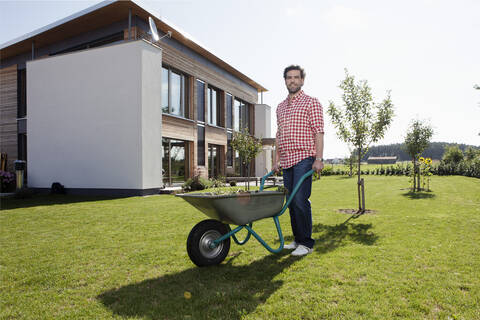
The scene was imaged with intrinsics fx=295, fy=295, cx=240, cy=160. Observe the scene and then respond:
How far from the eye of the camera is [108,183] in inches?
391

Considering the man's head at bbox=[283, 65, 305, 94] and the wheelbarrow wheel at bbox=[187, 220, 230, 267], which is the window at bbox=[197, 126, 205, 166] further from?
the wheelbarrow wheel at bbox=[187, 220, 230, 267]

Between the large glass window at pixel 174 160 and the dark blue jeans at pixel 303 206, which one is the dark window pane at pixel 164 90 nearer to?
the large glass window at pixel 174 160

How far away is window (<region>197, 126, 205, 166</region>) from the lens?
1430 cm

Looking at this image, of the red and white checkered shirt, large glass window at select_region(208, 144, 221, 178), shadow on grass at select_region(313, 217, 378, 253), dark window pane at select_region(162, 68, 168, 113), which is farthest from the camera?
large glass window at select_region(208, 144, 221, 178)

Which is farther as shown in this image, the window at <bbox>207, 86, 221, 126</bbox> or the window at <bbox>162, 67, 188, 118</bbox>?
the window at <bbox>207, 86, 221, 126</bbox>

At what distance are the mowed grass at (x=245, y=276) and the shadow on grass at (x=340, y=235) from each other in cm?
1

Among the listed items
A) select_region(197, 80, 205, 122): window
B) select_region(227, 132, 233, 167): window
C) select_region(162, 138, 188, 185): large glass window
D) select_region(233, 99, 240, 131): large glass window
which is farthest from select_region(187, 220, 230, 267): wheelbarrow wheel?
select_region(233, 99, 240, 131): large glass window

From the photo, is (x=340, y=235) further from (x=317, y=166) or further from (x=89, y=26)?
(x=89, y=26)

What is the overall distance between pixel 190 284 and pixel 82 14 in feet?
37.0

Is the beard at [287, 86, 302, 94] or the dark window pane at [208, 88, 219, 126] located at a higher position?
the dark window pane at [208, 88, 219, 126]

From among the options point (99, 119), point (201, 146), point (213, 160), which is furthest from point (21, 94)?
point (213, 160)

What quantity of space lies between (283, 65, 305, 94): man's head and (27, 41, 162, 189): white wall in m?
7.22

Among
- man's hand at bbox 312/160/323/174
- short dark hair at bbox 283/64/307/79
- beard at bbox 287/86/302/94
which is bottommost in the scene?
man's hand at bbox 312/160/323/174

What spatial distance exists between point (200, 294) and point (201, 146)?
12539mm
